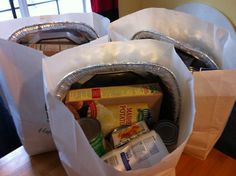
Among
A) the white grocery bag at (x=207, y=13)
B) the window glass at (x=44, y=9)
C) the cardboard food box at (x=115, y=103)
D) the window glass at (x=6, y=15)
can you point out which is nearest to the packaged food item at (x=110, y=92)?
the cardboard food box at (x=115, y=103)

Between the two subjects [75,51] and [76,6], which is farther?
[76,6]

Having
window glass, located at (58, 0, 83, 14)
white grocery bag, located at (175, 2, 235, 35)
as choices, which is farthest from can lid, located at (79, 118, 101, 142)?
window glass, located at (58, 0, 83, 14)

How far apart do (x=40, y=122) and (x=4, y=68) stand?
0.14 metres

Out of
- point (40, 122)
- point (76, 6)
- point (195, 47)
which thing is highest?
point (195, 47)

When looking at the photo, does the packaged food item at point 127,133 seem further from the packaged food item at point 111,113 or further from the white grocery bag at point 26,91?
the white grocery bag at point 26,91

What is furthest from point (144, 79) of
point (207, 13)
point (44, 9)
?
point (44, 9)

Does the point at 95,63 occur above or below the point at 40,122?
above

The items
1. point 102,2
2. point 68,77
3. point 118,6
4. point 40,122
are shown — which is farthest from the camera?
point 118,6

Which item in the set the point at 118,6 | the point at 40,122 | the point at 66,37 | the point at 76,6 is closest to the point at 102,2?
the point at 118,6

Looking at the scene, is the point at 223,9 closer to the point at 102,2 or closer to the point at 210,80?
the point at 102,2

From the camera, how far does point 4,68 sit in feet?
1.51

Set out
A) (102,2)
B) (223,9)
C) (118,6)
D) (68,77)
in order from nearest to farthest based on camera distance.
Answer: (68,77), (223,9), (102,2), (118,6)

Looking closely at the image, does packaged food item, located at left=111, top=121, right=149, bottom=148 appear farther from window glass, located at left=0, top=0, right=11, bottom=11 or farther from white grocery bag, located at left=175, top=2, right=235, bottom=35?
window glass, located at left=0, top=0, right=11, bottom=11

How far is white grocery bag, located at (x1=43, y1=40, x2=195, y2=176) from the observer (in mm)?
366
